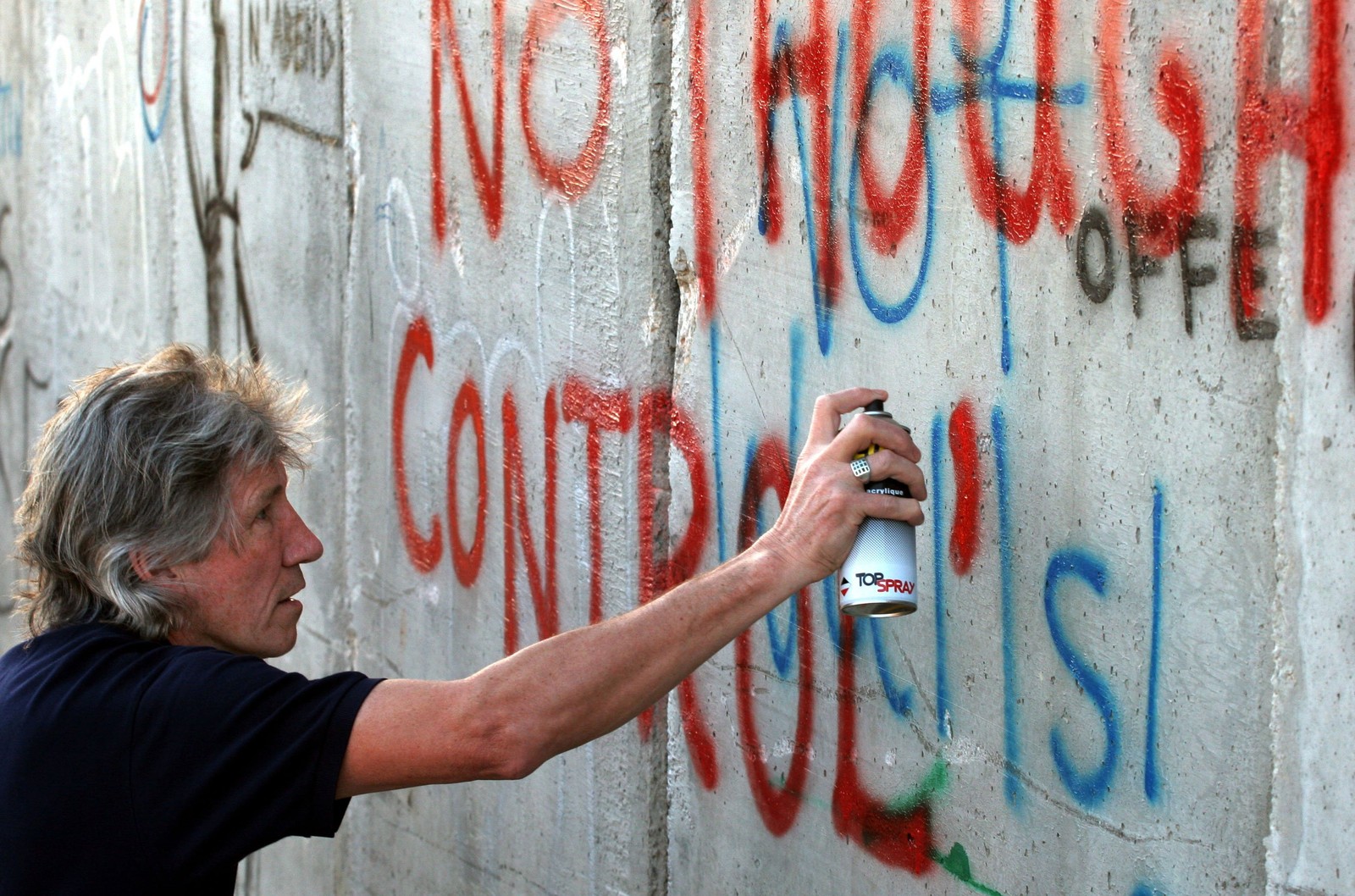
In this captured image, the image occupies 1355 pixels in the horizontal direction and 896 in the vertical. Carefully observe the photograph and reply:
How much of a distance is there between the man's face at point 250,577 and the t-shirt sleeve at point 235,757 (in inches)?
11.2

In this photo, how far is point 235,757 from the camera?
6.85 feet

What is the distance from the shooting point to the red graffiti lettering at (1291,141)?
188 cm

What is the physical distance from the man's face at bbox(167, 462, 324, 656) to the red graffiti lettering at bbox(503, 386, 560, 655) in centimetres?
85

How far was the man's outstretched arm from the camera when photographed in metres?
2.07

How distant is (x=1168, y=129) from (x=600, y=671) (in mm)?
1068

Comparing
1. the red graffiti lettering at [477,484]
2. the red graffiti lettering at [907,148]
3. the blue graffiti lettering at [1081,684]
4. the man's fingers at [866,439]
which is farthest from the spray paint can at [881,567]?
the red graffiti lettering at [477,484]

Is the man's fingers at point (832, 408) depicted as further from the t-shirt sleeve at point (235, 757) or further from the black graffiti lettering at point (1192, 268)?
the t-shirt sleeve at point (235, 757)

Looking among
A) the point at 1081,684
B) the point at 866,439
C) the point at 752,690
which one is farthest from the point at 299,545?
the point at 1081,684

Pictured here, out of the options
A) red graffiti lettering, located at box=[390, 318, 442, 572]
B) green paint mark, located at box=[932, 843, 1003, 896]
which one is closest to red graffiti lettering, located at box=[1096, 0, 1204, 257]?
green paint mark, located at box=[932, 843, 1003, 896]

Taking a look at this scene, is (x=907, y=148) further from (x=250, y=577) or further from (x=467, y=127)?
(x=467, y=127)

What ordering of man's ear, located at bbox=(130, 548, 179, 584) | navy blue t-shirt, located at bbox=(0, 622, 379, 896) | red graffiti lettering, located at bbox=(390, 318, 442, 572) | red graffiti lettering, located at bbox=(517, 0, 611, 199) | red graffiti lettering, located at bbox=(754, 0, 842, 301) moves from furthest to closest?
red graffiti lettering, located at bbox=(390, 318, 442, 572) → red graffiti lettering, located at bbox=(517, 0, 611, 199) → red graffiti lettering, located at bbox=(754, 0, 842, 301) → man's ear, located at bbox=(130, 548, 179, 584) → navy blue t-shirt, located at bbox=(0, 622, 379, 896)

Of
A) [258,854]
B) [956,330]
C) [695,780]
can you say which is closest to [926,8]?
[956,330]

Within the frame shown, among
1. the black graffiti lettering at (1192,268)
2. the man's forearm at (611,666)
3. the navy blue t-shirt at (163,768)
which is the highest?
the black graffiti lettering at (1192,268)

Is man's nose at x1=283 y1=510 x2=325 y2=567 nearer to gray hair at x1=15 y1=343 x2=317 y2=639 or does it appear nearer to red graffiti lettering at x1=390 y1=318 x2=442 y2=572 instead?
gray hair at x1=15 y1=343 x2=317 y2=639
